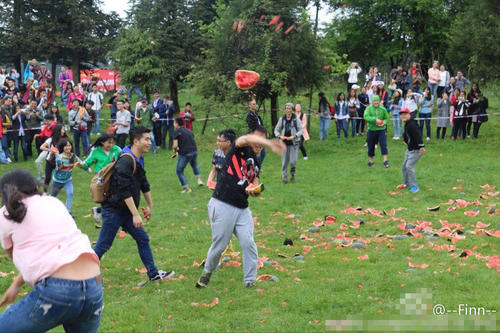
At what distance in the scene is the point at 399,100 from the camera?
21609 mm

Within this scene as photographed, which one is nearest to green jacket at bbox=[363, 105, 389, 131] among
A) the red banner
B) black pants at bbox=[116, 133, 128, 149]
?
black pants at bbox=[116, 133, 128, 149]

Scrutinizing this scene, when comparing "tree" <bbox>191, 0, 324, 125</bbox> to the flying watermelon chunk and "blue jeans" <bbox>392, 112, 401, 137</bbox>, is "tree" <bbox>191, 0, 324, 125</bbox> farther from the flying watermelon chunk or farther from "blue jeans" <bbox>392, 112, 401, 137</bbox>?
"blue jeans" <bbox>392, 112, 401, 137</bbox>

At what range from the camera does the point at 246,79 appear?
64.8 feet

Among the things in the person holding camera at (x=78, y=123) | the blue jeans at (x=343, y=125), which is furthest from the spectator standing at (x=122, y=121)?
the blue jeans at (x=343, y=125)

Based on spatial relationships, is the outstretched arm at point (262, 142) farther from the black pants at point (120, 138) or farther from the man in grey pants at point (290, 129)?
the black pants at point (120, 138)

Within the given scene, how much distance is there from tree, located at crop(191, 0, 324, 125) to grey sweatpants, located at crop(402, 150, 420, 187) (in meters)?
8.20

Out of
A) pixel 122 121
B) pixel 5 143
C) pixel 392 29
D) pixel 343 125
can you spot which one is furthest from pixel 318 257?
pixel 392 29

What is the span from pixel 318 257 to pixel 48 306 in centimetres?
523

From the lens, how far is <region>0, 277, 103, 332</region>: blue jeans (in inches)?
145

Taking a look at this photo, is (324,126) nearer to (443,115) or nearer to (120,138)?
(443,115)

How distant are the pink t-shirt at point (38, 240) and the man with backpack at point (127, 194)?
2.92 metres

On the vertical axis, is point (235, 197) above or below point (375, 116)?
below

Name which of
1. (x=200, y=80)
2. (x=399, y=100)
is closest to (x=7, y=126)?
(x=200, y=80)

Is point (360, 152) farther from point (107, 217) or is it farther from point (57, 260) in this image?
point (57, 260)
